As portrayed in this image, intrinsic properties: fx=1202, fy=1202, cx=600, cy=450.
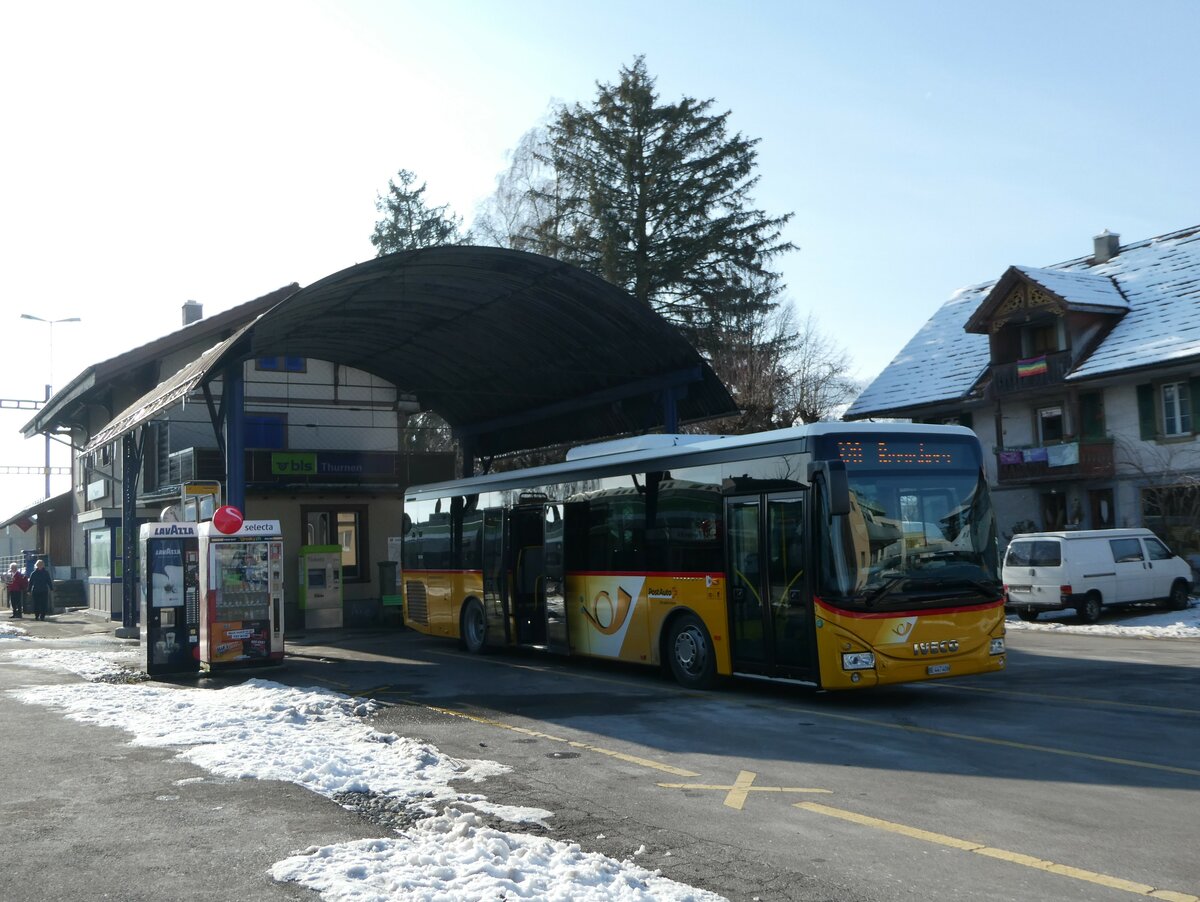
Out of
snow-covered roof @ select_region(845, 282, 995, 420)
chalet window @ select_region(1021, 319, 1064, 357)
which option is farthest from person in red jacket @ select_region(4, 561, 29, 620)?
chalet window @ select_region(1021, 319, 1064, 357)

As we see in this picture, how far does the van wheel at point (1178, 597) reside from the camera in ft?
86.9

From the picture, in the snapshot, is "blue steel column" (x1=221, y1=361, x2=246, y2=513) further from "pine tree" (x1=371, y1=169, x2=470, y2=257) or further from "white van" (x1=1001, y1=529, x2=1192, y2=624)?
"pine tree" (x1=371, y1=169, x2=470, y2=257)

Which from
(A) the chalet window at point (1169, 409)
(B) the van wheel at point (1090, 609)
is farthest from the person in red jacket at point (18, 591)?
(A) the chalet window at point (1169, 409)

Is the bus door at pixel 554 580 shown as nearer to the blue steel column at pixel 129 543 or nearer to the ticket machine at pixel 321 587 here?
the ticket machine at pixel 321 587

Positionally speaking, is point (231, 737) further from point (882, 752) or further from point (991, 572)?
point (991, 572)

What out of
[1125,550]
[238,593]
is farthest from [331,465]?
[1125,550]

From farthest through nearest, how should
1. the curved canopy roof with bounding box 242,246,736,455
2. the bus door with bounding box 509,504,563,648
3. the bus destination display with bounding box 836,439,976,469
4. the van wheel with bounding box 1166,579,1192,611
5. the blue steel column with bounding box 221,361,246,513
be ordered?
1. the van wheel with bounding box 1166,579,1192,611
2. the curved canopy roof with bounding box 242,246,736,455
3. the blue steel column with bounding box 221,361,246,513
4. the bus door with bounding box 509,504,563,648
5. the bus destination display with bounding box 836,439,976,469

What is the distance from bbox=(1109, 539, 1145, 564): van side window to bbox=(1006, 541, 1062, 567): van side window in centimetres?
159

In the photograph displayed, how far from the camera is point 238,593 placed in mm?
17656

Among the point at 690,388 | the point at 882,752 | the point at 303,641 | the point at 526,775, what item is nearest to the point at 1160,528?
the point at 690,388

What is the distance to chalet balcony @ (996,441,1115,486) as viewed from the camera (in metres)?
35.5

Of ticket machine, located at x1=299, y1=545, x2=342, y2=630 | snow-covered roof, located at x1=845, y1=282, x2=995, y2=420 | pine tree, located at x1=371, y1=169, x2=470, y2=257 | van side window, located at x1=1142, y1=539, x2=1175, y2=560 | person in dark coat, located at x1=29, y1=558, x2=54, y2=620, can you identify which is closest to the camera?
van side window, located at x1=1142, y1=539, x2=1175, y2=560

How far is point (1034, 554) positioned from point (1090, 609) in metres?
1.55

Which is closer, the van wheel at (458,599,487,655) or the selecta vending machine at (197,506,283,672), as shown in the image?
the selecta vending machine at (197,506,283,672)
